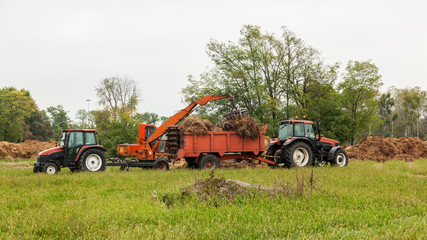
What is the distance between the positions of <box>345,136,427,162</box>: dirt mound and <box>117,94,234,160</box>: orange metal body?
40.0 ft

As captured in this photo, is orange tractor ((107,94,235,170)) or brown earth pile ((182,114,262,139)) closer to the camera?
brown earth pile ((182,114,262,139))

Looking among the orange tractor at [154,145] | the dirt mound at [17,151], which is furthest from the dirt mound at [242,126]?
the dirt mound at [17,151]

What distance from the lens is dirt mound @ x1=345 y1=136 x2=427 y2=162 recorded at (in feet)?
77.2

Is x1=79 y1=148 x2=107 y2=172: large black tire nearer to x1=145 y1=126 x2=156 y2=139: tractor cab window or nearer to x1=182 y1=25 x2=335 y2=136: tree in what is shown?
x1=145 y1=126 x2=156 y2=139: tractor cab window

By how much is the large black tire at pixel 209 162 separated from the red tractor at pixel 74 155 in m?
4.36

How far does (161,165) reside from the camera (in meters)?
16.8

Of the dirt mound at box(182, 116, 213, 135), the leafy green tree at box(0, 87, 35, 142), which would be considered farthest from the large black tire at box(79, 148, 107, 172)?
the leafy green tree at box(0, 87, 35, 142)

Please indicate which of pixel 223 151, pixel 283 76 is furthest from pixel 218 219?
pixel 283 76

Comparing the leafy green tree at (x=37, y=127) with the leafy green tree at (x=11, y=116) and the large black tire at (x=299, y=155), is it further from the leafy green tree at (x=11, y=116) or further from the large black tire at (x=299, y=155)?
the large black tire at (x=299, y=155)

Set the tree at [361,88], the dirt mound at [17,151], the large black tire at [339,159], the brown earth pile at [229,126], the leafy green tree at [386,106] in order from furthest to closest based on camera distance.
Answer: the leafy green tree at [386,106] → the tree at [361,88] → the dirt mound at [17,151] → the large black tire at [339,159] → the brown earth pile at [229,126]

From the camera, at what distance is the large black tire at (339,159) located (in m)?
16.8

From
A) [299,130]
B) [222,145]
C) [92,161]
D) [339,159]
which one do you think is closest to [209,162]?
[222,145]

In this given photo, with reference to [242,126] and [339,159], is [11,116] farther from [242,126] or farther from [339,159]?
[339,159]

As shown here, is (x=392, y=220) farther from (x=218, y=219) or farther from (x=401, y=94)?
(x=401, y=94)
